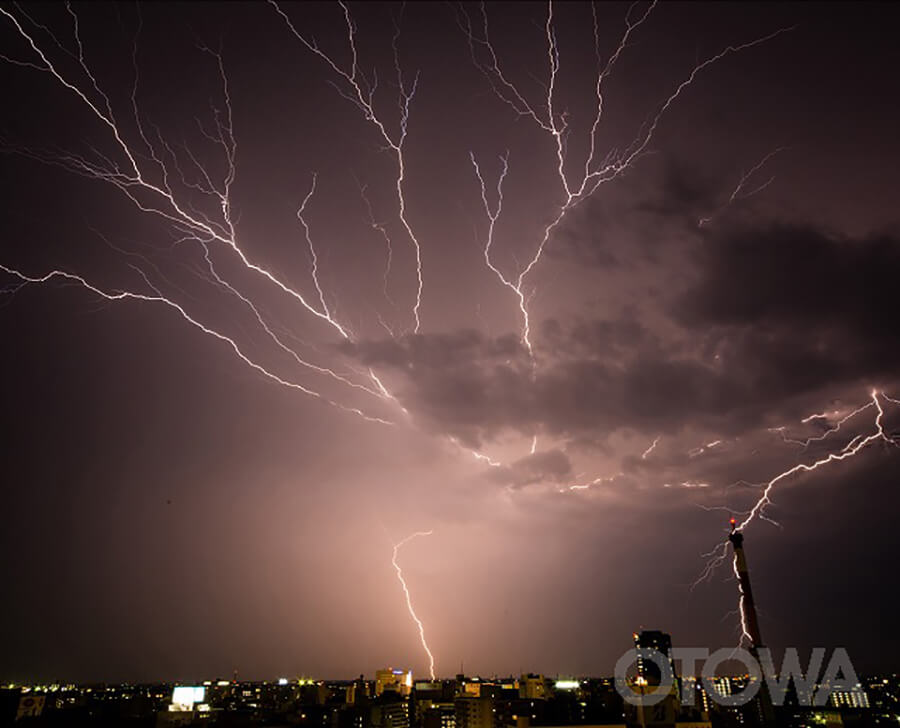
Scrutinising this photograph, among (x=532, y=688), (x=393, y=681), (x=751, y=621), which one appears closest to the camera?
(x=751, y=621)

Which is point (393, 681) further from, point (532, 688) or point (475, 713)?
point (475, 713)

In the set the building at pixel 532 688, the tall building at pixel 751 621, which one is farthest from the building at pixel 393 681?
the tall building at pixel 751 621

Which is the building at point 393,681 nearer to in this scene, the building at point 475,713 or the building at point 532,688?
the building at point 532,688

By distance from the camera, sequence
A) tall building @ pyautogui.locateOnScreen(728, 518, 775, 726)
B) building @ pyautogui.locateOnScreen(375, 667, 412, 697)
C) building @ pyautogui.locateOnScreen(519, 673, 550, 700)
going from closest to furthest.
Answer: tall building @ pyautogui.locateOnScreen(728, 518, 775, 726) < building @ pyautogui.locateOnScreen(519, 673, 550, 700) < building @ pyautogui.locateOnScreen(375, 667, 412, 697)

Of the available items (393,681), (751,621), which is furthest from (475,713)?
(393,681)

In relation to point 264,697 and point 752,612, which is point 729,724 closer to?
point 752,612

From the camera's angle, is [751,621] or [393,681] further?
[393,681]

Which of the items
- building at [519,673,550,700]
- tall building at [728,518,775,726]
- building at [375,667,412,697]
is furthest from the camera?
building at [375,667,412,697]

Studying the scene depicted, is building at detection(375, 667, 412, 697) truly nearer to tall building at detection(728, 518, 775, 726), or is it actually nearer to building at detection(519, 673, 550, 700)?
building at detection(519, 673, 550, 700)

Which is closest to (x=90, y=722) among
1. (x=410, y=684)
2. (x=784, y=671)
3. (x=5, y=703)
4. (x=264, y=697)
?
(x=5, y=703)

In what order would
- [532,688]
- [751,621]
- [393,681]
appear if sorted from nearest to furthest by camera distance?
1. [751,621]
2. [532,688]
3. [393,681]

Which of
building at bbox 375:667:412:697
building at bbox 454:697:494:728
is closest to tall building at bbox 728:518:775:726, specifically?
building at bbox 454:697:494:728
